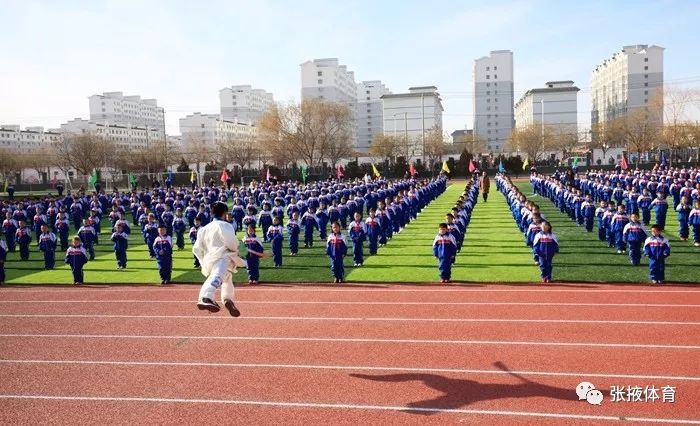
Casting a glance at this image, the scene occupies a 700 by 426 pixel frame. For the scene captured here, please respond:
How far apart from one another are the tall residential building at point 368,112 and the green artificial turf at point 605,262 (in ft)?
357

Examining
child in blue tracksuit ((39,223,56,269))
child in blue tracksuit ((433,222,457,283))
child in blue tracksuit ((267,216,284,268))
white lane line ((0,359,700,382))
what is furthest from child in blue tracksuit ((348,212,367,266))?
child in blue tracksuit ((39,223,56,269))

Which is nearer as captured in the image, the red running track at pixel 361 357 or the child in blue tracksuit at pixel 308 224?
the red running track at pixel 361 357

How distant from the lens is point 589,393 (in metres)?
6.57

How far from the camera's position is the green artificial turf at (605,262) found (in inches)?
520

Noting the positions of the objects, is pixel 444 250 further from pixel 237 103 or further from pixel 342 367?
pixel 237 103

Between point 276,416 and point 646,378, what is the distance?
4.30 m

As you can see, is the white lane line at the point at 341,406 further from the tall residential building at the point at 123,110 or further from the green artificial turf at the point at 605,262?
the tall residential building at the point at 123,110

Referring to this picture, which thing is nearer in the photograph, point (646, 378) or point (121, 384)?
point (646, 378)

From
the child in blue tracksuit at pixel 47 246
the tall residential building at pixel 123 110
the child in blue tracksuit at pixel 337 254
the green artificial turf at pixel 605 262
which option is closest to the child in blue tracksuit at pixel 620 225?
the green artificial turf at pixel 605 262

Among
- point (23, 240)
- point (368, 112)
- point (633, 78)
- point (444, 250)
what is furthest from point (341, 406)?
point (368, 112)

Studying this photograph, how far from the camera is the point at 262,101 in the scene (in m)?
160

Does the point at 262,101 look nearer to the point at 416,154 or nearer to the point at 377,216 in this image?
the point at 416,154

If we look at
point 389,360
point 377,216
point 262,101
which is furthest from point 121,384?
point 262,101

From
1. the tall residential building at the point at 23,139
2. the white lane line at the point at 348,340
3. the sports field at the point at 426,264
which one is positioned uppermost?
the tall residential building at the point at 23,139
